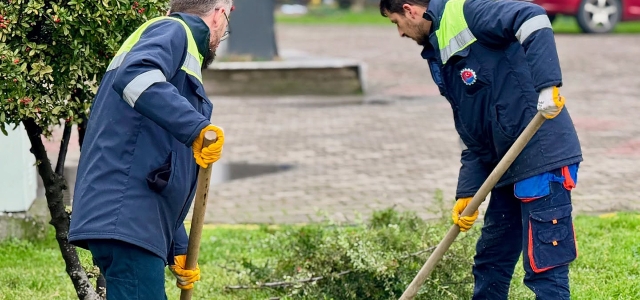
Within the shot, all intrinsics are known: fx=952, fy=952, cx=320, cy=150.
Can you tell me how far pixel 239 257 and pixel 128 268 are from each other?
2540mm

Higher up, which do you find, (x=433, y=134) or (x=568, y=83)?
(x=433, y=134)

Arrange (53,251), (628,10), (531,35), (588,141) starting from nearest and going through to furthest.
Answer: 1. (531,35)
2. (53,251)
3. (588,141)
4. (628,10)

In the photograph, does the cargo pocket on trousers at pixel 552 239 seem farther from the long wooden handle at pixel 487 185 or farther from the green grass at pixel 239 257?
the green grass at pixel 239 257

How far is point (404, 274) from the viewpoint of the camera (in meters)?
4.94

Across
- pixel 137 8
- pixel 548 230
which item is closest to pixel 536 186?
pixel 548 230

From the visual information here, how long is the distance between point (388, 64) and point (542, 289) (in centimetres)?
1265

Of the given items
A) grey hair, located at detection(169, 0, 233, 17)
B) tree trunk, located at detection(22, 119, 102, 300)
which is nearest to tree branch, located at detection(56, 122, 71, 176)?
tree trunk, located at detection(22, 119, 102, 300)

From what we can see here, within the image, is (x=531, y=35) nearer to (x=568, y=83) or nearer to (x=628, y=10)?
(x=568, y=83)

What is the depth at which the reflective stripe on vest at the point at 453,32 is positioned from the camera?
410 centimetres

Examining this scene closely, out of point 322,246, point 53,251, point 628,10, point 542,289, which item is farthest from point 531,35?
point 628,10

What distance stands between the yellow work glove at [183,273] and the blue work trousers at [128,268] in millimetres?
417

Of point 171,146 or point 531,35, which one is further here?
point 531,35

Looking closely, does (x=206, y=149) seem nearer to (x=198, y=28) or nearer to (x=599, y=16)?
(x=198, y=28)

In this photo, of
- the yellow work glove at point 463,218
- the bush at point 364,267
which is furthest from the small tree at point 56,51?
the yellow work glove at point 463,218
